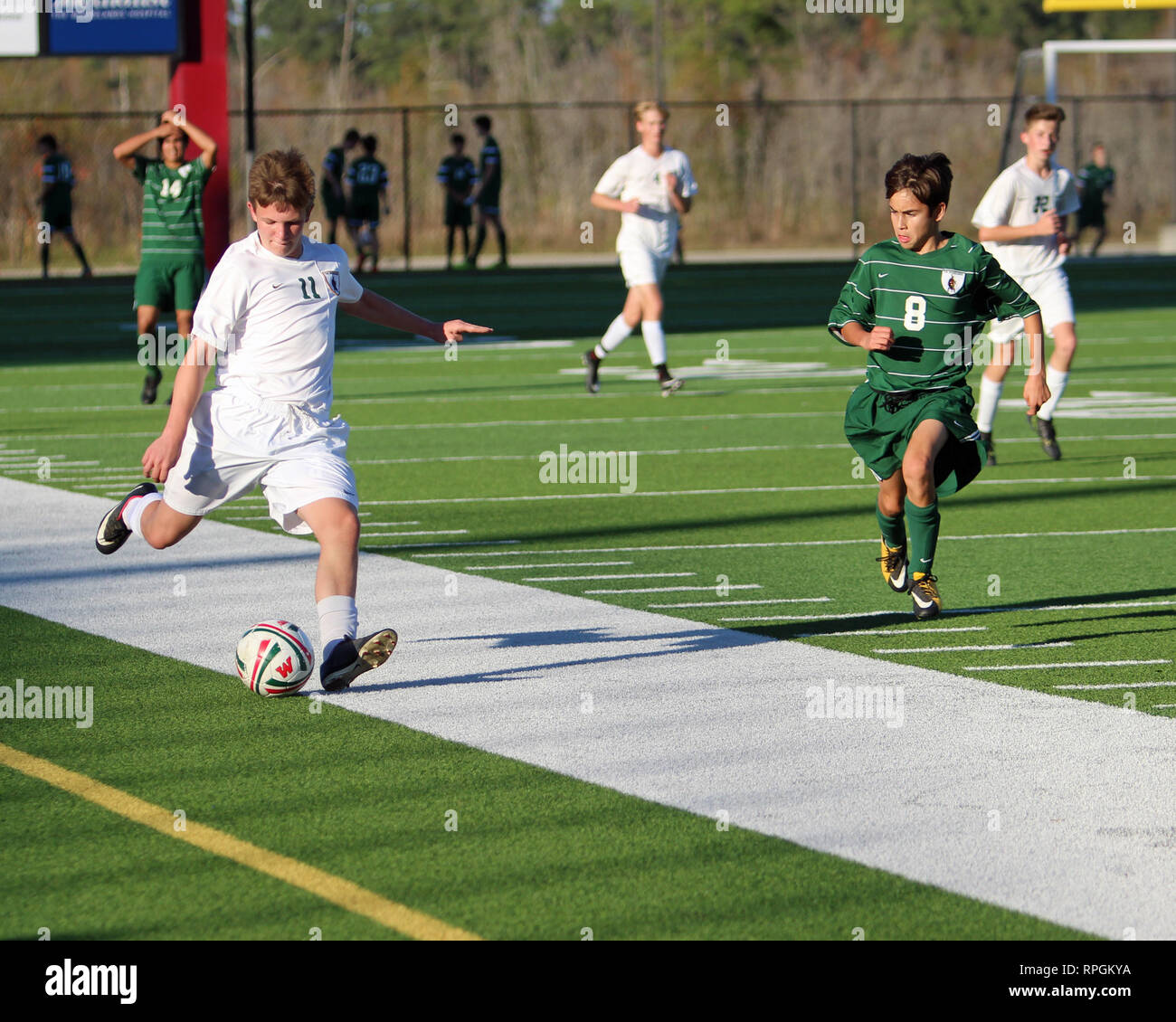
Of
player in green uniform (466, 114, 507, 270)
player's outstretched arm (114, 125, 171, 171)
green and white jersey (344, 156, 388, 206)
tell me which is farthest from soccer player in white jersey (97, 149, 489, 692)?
green and white jersey (344, 156, 388, 206)

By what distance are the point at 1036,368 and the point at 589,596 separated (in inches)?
85.9

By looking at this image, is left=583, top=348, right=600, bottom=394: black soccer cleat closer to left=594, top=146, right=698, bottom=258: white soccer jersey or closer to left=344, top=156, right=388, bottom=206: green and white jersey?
left=594, top=146, right=698, bottom=258: white soccer jersey

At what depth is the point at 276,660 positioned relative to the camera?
22.8 ft

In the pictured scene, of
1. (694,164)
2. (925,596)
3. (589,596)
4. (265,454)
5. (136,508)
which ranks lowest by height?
(589,596)

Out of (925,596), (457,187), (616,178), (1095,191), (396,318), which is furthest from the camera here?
(1095,191)

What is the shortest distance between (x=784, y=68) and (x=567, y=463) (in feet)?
196

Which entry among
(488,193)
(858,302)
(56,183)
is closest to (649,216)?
(858,302)

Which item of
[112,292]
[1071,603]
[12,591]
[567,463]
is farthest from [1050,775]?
[112,292]

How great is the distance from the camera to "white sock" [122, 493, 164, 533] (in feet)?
25.6

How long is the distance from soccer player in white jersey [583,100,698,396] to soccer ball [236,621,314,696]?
1022 cm

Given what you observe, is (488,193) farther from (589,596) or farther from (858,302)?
(858,302)

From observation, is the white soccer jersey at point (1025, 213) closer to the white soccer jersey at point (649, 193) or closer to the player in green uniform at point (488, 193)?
the white soccer jersey at point (649, 193)

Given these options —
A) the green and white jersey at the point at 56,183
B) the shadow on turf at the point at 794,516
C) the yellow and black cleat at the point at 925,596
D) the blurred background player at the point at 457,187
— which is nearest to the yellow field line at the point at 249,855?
the yellow and black cleat at the point at 925,596
